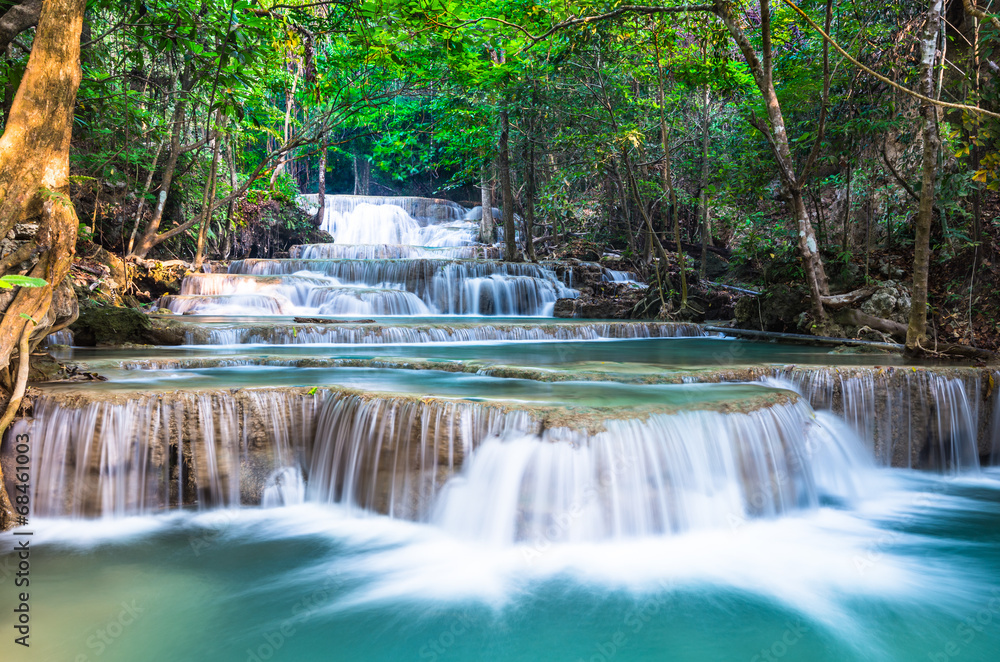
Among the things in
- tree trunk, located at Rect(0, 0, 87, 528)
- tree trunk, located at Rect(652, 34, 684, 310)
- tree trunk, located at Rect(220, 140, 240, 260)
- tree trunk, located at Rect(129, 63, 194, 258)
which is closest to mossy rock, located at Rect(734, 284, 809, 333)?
tree trunk, located at Rect(652, 34, 684, 310)

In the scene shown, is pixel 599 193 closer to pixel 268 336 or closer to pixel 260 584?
pixel 268 336

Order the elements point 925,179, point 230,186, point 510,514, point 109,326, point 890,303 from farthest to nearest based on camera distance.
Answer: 1. point 230,186
2. point 890,303
3. point 109,326
4. point 925,179
5. point 510,514

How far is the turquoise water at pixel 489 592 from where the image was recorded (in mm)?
2900

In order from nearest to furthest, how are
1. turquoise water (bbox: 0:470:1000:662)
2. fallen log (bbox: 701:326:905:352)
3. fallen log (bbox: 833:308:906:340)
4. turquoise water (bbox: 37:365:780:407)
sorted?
turquoise water (bbox: 0:470:1000:662), turquoise water (bbox: 37:365:780:407), fallen log (bbox: 701:326:905:352), fallen log (bbox: 833:308:906:340)

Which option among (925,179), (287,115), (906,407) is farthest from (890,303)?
(287,115)

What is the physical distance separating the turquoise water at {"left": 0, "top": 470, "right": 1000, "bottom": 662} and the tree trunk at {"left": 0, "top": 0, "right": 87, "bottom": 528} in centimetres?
125

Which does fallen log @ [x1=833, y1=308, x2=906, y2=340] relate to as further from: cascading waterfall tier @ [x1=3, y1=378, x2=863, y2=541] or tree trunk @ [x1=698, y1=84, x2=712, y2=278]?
tree trunk @ [x1=698, y1=84, x2=712, y2=278]

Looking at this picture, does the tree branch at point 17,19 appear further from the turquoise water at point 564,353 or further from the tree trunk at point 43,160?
the turquoise water at point 564,353

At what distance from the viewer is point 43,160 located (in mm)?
3918

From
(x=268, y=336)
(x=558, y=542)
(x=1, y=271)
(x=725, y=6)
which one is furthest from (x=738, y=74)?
(x=1, y=271)

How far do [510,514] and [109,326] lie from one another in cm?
657

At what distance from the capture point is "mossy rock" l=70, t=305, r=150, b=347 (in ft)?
25.1

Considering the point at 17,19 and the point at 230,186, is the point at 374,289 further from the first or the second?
the point at 17,19

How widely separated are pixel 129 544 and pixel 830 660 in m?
4.09
